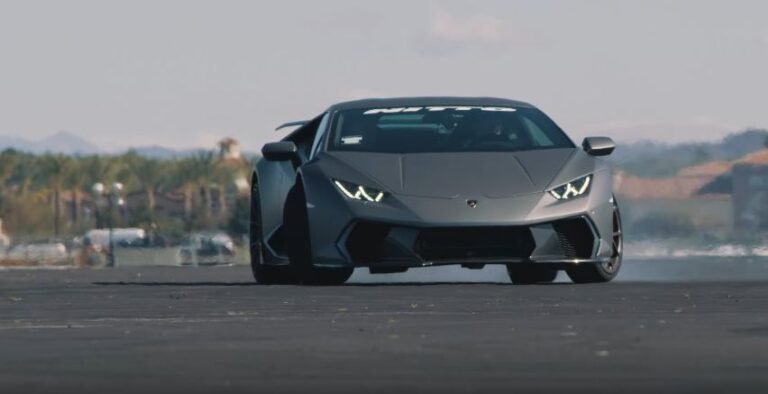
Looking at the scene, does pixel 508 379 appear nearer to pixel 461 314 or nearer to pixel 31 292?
pixel 461 314

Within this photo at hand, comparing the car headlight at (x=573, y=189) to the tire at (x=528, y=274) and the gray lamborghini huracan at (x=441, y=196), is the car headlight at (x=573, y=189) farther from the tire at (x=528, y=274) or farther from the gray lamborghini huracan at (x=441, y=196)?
the tire at (x=528, y=274)

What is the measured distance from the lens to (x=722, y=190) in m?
41.0

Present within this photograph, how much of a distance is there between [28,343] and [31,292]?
21.7 feet

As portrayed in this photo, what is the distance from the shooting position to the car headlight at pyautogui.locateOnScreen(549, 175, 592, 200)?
15266 millimetres

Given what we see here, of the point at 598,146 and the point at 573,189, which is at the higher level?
the point at 598,146

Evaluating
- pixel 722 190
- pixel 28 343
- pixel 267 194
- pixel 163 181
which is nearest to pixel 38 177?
pixel 163 181

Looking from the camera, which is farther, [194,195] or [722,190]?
[194,195]

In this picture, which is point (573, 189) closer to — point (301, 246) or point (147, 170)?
point (301, 246)

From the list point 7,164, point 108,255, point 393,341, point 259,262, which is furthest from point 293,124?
point 7,164

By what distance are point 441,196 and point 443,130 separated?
1.45 m

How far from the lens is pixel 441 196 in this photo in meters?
15.0

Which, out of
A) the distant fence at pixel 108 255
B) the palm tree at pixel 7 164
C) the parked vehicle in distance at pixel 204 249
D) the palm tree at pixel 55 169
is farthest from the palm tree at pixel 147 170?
the palm tree at pixel 7 164

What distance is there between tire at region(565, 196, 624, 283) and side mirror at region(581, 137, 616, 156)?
0.39m

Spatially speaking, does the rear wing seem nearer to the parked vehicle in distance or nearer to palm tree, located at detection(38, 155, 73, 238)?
the parked vehicle in distance
